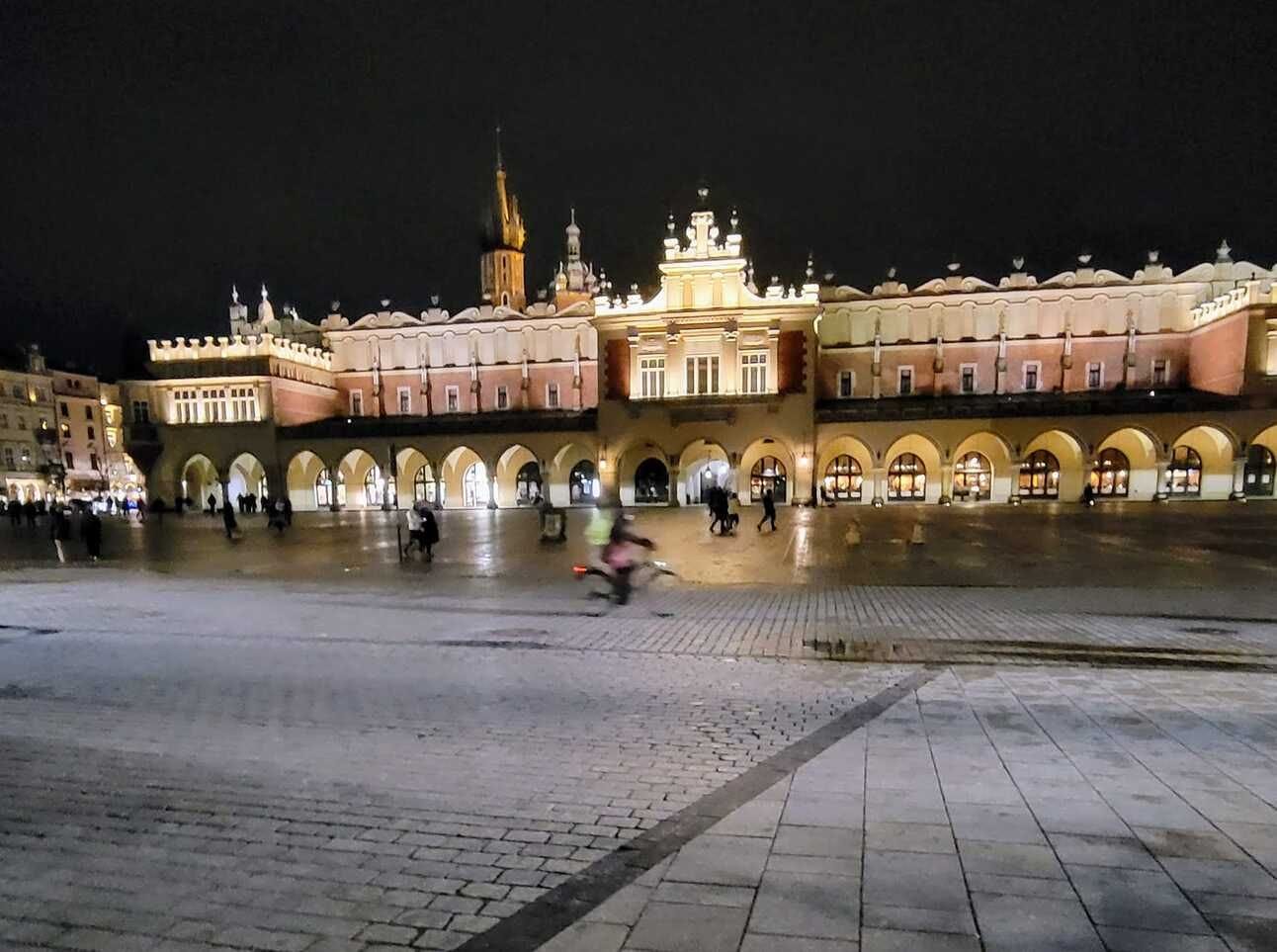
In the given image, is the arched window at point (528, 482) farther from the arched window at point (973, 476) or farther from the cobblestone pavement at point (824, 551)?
the arched window at point (973, 476)

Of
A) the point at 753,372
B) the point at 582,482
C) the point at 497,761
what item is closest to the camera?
the point at 497,761

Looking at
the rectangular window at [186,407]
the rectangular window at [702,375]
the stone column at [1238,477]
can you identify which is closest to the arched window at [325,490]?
the rectangular window at [186,407]

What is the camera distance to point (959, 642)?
7.68m

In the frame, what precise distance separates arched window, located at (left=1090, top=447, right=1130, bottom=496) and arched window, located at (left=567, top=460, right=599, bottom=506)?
88.4ft

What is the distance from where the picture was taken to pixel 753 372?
120 feet

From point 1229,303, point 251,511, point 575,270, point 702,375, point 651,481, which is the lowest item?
point 251,511

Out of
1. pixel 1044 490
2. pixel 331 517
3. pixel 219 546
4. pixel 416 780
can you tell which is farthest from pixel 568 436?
pixel 416 780

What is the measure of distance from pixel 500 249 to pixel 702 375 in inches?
1279

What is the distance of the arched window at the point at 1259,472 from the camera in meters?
32.7

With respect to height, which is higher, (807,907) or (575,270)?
(575,270)

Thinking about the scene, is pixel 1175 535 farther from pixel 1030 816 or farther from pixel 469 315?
pixel 469 315

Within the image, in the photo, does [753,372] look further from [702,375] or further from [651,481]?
[651,481]

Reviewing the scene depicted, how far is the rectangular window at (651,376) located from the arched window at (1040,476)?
64.6 feet

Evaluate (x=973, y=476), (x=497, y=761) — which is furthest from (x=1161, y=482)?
(x=497, y=761)
